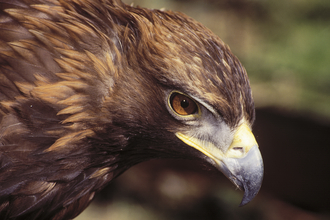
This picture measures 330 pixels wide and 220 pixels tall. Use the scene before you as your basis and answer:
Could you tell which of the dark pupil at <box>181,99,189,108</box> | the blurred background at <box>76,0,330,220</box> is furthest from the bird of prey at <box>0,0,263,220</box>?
the blurred background at <box>76,0,330,220</box>

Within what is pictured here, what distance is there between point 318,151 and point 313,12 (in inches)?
50.4

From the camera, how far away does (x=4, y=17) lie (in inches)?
49.9

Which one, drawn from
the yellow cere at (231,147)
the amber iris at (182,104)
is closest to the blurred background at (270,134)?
the yellow cere at (231,147)

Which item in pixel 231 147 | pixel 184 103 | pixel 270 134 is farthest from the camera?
pixel 270 134

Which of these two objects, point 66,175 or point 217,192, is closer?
point 66,175

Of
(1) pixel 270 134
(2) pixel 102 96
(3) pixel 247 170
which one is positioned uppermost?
(2) pixel 102 96

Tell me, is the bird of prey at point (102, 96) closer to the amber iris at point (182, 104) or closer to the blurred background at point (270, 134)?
the amber iris at point (182, 104)

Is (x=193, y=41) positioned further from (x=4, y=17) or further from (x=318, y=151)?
(x=318, y=151)

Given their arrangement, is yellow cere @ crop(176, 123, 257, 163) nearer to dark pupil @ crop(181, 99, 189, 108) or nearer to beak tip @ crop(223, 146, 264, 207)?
beak tip @ crop(223, 146, 264, 207)

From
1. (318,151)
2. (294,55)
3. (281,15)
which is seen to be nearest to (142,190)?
(318,151)

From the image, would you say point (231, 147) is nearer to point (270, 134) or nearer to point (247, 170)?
point (247, 170)

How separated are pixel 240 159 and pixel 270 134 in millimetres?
1513

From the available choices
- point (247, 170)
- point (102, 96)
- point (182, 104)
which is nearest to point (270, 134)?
point (247, 170)

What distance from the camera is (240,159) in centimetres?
138
